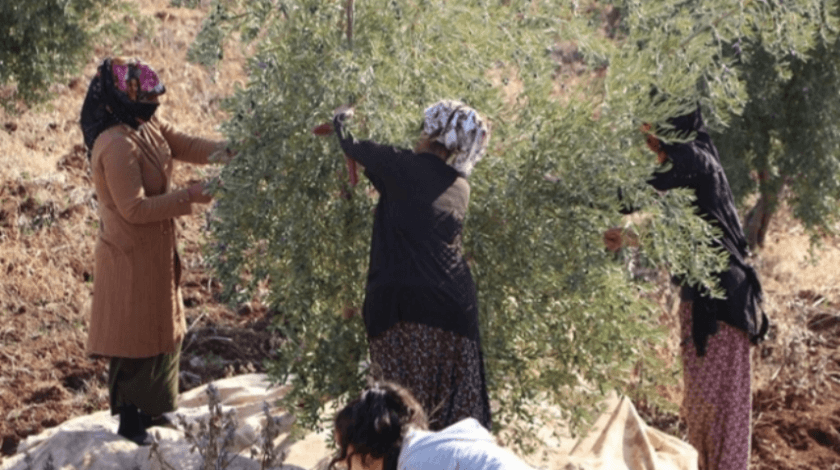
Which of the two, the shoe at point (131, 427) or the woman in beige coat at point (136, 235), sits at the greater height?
the woman in beige coat at point (136, 235)

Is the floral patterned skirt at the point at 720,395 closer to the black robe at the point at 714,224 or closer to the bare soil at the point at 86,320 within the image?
the black robe at the point at 714,224

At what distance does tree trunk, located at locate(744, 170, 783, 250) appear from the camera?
9477 millimetres

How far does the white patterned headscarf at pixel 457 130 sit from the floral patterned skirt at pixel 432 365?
67 cm

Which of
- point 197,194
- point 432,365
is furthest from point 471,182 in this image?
point 197,194

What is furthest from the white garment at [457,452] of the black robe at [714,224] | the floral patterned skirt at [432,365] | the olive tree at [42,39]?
the olive tree at [42,39]

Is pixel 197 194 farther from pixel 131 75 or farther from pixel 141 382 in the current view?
pixel 141 382

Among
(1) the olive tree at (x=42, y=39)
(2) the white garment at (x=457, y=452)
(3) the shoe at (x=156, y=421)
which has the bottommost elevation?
(3) the shoe at (x=156, y=421)

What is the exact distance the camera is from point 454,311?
454cm

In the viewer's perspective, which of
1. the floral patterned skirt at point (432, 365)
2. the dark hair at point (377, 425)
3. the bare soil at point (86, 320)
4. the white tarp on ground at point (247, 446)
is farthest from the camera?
the bare soil at point (86, 320)

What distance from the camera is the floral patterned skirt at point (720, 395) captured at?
228 inches

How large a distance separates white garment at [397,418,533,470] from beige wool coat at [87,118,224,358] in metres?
2.33

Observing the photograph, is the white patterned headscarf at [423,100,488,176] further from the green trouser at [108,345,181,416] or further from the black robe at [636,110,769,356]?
the green trouser at [108,345,181,416]

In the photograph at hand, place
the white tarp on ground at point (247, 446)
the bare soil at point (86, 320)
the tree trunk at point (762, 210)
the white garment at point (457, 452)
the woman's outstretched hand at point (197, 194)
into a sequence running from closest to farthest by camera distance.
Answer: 1. the white garment at point (457, 452)
2. the woman's outstretched hand at point (197, 194)
3. the white tarp on ground at point (247, 446)
4. the bare soil at point (86, 320)
5. the tree trunk at point (762, 210)

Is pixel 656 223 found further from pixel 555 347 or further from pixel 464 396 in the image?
pixel 464 396
